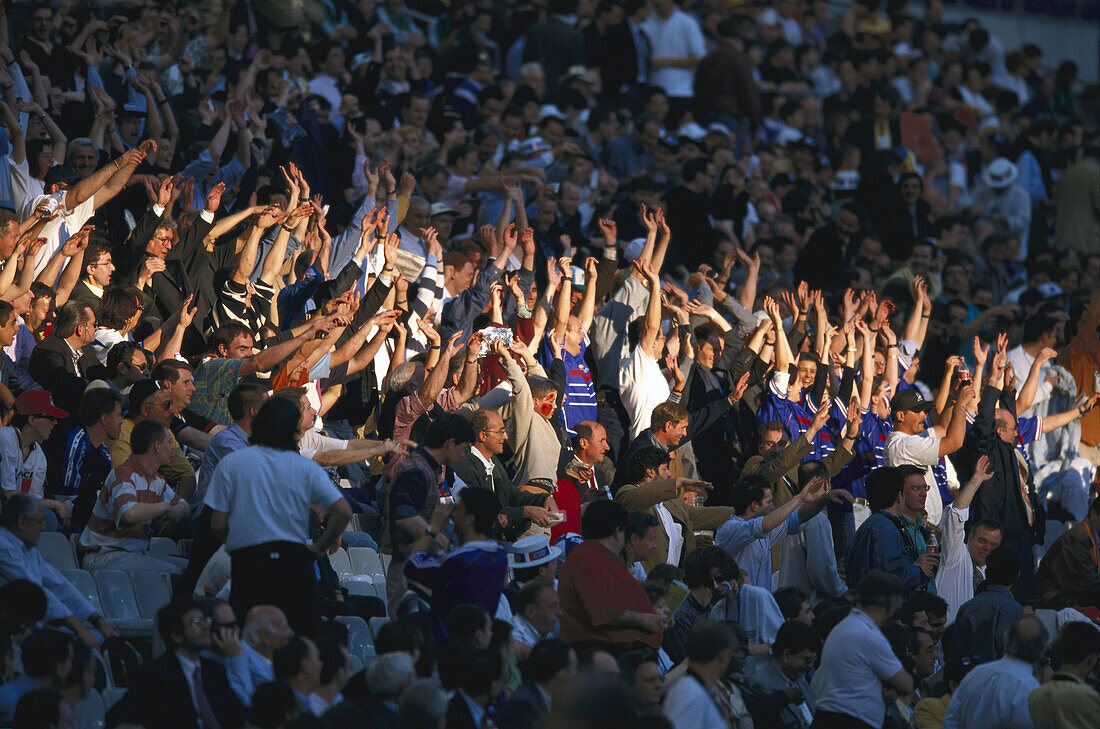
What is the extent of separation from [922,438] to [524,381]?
2.76 meters

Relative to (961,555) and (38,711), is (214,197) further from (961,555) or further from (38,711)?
(38,711)

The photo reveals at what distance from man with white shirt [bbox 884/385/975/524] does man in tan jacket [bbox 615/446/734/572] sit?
1.97m

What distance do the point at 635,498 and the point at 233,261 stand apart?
3.64 meters

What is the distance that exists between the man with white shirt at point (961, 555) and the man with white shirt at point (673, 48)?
9134 millimetres

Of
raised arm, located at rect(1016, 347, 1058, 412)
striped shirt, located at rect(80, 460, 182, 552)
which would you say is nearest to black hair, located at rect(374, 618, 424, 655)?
striped shirt, located at rect(80, 460, 182, 552)

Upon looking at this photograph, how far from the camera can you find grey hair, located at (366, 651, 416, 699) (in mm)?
5754

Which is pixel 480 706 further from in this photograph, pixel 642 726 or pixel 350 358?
pixel 350 358

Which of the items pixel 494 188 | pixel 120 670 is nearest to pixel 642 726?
pixel 120 670

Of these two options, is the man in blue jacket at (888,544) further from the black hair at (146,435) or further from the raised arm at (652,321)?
the black hair at (146,435)

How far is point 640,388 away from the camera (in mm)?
10789

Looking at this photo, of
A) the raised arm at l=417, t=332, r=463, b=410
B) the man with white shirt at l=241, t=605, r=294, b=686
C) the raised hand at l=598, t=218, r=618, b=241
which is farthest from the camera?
the raised hand at l=598, t=218, r=618, b=241

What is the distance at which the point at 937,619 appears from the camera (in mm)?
8602

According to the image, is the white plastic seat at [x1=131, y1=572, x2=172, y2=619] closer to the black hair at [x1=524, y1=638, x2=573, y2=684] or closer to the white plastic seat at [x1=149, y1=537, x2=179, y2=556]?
the white plastic seat at [x1=149, y1=537, x2=179, y2=556]

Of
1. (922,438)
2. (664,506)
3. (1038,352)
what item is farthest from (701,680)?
(1038,352)
